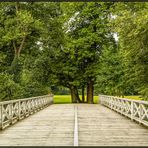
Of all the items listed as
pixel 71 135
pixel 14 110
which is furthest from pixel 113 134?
pixel 14 110

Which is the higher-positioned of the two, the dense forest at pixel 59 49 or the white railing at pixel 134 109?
the dense forest at pixel 59 49

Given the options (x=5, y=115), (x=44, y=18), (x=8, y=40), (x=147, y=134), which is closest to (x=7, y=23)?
(x=8, y=40)

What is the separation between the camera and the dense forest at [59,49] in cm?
2719

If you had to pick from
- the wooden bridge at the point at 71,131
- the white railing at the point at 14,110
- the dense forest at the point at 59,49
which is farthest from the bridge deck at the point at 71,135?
the dense forest at the point at 59,49

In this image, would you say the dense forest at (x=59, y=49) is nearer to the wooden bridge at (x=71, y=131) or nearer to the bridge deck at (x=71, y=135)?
the wooden bridge at (x=71, y=131)

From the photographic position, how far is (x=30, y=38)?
1298 inches

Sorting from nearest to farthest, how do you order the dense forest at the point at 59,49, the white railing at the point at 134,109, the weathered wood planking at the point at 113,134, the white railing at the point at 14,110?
the weathered wood planking at the point at 113,134, the white railing at the point at 14,110, the white railing at the point at 134,109, the dense forest at the point at 59,49

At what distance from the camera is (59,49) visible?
1446 inches

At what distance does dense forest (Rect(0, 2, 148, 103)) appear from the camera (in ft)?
89.2

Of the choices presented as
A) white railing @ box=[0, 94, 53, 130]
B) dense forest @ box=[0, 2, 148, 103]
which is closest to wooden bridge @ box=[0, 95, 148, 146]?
white railing @ box=[0, 94, 53, 130]

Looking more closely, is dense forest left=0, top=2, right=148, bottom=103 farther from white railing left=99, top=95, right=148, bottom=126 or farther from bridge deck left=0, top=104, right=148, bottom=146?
bridge deck left=0, top=104, right=148, bottom=146

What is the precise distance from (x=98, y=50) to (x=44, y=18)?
6.40 metres

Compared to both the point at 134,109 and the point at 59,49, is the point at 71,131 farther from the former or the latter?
the point at 59,49

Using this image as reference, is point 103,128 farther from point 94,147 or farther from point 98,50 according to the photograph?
point 98,50
